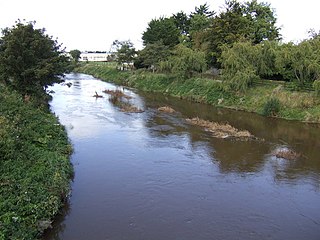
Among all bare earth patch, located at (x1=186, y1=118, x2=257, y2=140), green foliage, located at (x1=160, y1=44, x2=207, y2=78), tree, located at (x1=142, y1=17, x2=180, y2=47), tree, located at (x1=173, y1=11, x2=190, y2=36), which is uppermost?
tree, located at (x1=173, y1=11, x2=190, y2=36)

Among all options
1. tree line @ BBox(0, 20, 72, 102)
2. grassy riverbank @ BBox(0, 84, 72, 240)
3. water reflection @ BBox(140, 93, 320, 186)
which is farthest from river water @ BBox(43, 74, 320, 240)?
tree line @ BBox(0, 20, 72, 102)

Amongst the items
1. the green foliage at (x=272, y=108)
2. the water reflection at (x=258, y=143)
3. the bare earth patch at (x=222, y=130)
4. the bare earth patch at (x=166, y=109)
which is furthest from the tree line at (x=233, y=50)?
the bare earth patch at (x=222, y=130)

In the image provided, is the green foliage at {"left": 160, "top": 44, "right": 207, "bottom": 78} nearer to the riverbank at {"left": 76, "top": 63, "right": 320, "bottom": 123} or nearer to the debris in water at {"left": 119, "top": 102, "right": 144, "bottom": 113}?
the riverbank at {"left": 76, "top": 63, "right": 320, "bottom": 123}

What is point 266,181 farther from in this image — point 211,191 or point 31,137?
point 31,137

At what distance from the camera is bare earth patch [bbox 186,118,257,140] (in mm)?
24672

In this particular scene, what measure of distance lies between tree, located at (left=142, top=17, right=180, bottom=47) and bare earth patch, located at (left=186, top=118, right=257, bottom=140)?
1413 inches

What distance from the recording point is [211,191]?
15.3m

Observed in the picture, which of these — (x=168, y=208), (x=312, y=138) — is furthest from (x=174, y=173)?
(x=312, y=138)

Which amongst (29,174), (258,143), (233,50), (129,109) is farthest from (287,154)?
(233,50)

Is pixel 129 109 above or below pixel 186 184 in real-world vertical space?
above

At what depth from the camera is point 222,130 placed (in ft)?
86.2

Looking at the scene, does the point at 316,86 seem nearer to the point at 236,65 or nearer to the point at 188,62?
the point at 236,65

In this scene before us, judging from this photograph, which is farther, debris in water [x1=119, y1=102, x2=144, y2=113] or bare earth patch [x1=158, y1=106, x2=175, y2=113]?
bare earth patch [x1=158, y1=106, x2=175, y2=113]

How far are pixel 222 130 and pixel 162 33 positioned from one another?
1607 inches
